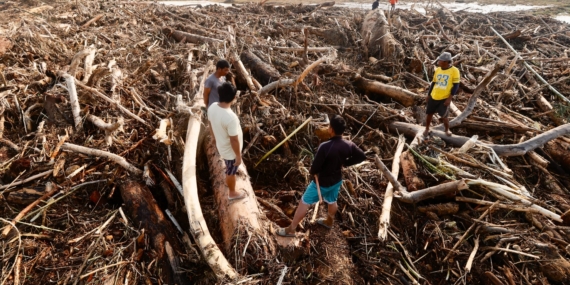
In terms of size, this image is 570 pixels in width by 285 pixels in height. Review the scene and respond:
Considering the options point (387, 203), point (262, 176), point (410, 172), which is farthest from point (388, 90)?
point (262, 176)

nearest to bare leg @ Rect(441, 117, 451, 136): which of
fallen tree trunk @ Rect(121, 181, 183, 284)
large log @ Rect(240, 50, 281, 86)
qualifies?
large log @ Rect(240, 50, 281, 86)

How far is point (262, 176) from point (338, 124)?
1768 millimetres

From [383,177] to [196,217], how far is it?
8.14 feet

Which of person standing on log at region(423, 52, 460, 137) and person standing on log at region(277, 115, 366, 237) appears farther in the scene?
person standing on log at region(423, 52, 460, 137)

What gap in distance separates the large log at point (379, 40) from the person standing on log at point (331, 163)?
5.19 m

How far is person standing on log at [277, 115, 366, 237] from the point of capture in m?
2.96

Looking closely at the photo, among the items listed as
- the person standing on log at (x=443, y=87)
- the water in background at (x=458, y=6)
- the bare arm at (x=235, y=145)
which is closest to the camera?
the bare arm at (x=235, y=145)

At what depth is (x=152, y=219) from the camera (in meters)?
3.39

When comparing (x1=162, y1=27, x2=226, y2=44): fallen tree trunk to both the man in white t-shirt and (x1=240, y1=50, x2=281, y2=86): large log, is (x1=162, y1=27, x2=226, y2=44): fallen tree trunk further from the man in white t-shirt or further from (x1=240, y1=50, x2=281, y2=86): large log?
the man in white t-shirt

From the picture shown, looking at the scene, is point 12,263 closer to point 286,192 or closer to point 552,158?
point 286,192

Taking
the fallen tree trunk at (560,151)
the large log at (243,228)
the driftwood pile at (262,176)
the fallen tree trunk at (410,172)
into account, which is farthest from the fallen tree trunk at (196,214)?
the fallen tree trunk at (560,151)

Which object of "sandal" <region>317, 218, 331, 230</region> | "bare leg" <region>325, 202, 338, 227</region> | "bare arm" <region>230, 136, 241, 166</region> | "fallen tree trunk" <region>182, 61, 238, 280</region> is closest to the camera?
"fallen tree trunk" <region>182, 61, 238, 280</region>

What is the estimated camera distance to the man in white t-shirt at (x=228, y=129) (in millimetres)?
2980

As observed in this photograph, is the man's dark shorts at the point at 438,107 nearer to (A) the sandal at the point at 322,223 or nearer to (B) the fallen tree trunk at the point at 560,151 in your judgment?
(B) the fallen tree trunk at the point at 560,151
